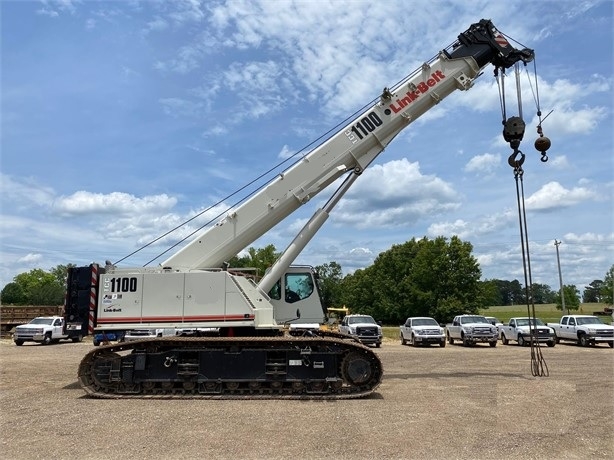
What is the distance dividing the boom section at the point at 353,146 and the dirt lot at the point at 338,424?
12.0ft

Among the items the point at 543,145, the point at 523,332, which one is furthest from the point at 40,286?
the point at 543,145

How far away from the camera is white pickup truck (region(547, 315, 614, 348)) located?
2735 cm

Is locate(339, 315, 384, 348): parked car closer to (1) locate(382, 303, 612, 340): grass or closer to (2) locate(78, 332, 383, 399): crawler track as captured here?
(1) locate(382, 303, 612, 340): grass

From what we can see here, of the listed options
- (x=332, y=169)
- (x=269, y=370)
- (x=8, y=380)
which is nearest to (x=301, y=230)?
(x=332, y=169)

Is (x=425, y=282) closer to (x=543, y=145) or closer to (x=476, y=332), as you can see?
(x=476, y=332)

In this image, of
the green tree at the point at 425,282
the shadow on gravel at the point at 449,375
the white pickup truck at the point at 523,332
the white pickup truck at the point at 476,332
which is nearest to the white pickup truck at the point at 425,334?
the white pickup truck at the point at 476,332

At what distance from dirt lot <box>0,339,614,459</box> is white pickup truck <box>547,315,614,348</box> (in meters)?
16.6

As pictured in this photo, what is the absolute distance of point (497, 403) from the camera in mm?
10102

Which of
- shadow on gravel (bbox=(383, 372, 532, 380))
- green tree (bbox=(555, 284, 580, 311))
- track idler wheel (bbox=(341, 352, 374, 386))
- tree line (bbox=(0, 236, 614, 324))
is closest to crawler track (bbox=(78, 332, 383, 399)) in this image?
track idler wheel (bbox=(341, 352, 374, 386))

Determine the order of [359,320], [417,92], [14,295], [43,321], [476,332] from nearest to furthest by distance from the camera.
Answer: [417,92], [476,332], [359,320], [43,321], [14,295]

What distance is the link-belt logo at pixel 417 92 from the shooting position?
13.0 metres

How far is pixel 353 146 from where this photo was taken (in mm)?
12836

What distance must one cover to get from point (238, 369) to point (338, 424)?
136 inches

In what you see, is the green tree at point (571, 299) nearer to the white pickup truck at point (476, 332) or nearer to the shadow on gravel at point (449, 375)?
the white pickup truck at point (476, 332)
